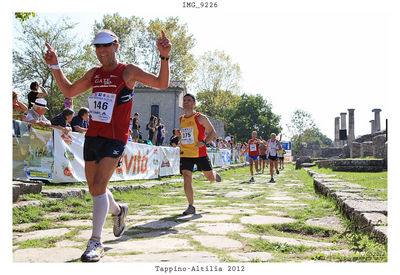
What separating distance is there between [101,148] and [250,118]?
55570mm

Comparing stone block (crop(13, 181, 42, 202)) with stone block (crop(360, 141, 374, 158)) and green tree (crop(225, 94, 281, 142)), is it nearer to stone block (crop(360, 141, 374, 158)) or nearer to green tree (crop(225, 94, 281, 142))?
stone block (crop(360, 141, 374, 158))

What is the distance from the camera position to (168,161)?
43.7 feet

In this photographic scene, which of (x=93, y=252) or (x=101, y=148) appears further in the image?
(x=101, y=148)

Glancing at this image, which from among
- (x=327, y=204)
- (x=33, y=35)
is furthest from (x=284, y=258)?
(x=33, y=35)

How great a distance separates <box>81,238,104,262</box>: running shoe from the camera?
2.81 m

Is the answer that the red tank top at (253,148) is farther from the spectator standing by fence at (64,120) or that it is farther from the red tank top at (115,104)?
the red tank top at (115,104)

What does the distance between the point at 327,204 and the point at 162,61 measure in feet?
12.9

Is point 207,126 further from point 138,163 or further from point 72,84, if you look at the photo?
point 138,163

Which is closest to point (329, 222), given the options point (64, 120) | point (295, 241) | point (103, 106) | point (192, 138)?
point (295, 241)

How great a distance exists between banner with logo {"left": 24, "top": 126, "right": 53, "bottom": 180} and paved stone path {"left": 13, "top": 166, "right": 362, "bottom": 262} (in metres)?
2.29

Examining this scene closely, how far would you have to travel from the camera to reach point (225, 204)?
6258 millimetres

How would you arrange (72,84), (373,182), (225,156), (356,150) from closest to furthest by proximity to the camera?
(72,84)
(373,182)
(356,150)
(225,156)

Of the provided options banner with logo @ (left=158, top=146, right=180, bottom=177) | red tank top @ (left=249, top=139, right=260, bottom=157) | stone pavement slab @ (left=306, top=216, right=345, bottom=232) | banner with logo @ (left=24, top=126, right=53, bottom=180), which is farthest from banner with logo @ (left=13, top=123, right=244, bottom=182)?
red tank top @ (left=249, top=139, right=260, bottom=157)
